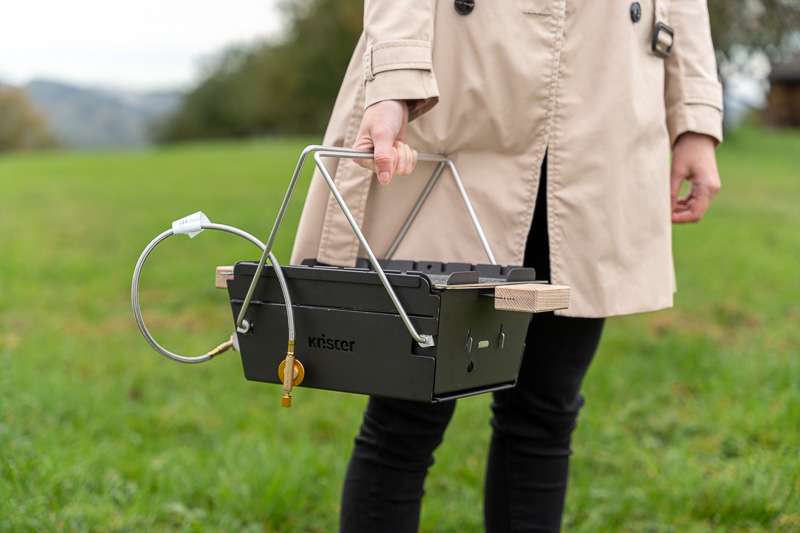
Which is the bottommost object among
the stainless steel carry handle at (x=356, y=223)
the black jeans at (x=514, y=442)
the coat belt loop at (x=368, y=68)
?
the black jeans at (x=514, y=442)

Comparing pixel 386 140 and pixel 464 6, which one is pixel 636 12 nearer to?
pixel 464 6

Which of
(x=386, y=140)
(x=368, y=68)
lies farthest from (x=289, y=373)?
(x=368, y=68)

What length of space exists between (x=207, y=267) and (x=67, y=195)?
235 inches

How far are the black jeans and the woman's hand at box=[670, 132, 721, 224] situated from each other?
1.07 ft

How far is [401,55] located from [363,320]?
0.45 m

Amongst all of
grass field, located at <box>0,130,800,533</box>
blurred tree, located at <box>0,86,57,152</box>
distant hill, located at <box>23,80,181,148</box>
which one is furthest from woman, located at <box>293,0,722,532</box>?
blurred tree, located at <box>0,86,57,152</box>

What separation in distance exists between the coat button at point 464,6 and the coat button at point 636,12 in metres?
0.31

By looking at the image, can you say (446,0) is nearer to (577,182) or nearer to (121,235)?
(577,182)

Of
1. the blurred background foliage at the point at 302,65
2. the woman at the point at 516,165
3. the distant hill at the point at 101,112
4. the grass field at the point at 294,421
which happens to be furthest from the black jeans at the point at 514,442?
the distant hill at the point at 101,112

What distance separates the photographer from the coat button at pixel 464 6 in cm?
170

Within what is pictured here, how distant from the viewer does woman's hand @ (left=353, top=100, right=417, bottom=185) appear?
1509 mm

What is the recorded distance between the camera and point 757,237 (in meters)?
8.41

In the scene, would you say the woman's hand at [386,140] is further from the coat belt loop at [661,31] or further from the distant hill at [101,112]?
the distant hill at [101,112]

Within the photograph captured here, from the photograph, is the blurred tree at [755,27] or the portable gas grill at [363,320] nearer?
the portable gas grill at [363,320]
